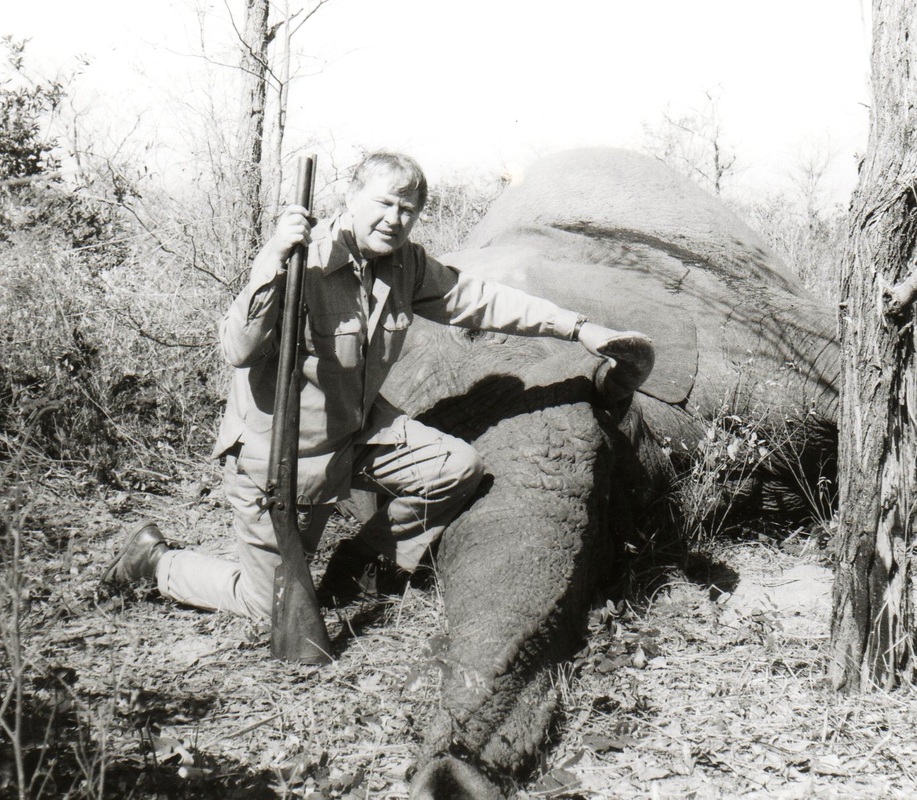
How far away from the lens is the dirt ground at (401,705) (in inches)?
107

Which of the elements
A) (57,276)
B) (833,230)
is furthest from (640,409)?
(833,230)

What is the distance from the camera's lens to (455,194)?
11.2 metres

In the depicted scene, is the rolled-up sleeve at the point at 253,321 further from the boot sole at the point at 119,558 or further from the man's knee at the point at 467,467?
the boot sole at the point at 119,558

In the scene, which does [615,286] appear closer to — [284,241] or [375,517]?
[375,517]

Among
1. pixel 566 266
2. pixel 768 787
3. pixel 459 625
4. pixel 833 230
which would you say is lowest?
pixel 768 787

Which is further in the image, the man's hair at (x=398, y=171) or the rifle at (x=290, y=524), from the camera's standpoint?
the man's hair at (x=398, y=171)

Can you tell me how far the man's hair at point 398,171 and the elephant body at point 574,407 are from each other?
2.92ft

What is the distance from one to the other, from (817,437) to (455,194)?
698 centimetres

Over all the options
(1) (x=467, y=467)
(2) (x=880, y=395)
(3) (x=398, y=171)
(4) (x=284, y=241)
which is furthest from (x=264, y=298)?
(2) (x=880, y=395)

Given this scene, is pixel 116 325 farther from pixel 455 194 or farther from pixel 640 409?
pixel 455 194

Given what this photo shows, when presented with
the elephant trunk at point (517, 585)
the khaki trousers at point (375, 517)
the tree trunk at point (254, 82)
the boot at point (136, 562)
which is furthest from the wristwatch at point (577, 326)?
the tree trunk at point (254, 82)

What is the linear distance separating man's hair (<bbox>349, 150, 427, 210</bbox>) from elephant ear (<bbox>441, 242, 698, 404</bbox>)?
1238 mm

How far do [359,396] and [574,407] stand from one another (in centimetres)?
81

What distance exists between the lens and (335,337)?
3674 millimetres
